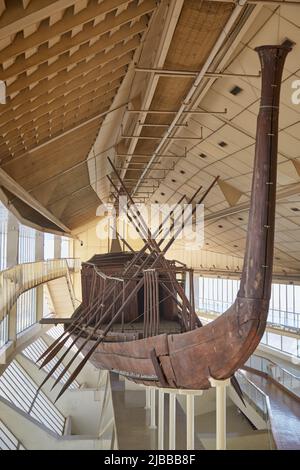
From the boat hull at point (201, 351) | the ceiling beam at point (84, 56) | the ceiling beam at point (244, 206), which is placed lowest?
the boat hull at point (201, 351)

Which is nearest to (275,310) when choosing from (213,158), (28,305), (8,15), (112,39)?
(28,305)

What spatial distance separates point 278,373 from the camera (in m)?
14.5

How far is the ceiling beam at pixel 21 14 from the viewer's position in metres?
5.00

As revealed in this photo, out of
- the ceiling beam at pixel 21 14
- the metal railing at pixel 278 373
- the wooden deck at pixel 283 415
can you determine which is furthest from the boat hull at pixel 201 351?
the metal railing at pixel 278 373

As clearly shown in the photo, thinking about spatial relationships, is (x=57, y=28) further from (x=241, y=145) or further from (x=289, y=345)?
(x=289, y=345)

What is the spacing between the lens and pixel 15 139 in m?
9.27

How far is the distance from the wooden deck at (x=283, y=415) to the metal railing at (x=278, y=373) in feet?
0.61

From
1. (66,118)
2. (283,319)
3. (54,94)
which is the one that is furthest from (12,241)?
(283,319)

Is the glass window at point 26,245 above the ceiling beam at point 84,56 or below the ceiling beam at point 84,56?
below

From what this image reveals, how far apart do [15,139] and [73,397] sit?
513 inches

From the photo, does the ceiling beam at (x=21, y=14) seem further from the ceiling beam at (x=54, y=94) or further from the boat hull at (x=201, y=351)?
the boat hull at (x=201, y=351)

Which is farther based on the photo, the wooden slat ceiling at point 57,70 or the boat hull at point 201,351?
the wooden slat ceiling at point 57,70

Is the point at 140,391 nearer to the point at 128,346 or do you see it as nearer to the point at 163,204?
the point at 128,346

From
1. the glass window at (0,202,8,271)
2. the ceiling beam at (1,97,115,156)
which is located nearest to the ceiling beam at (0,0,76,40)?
the ceiling beam at (1,97,115,156)
